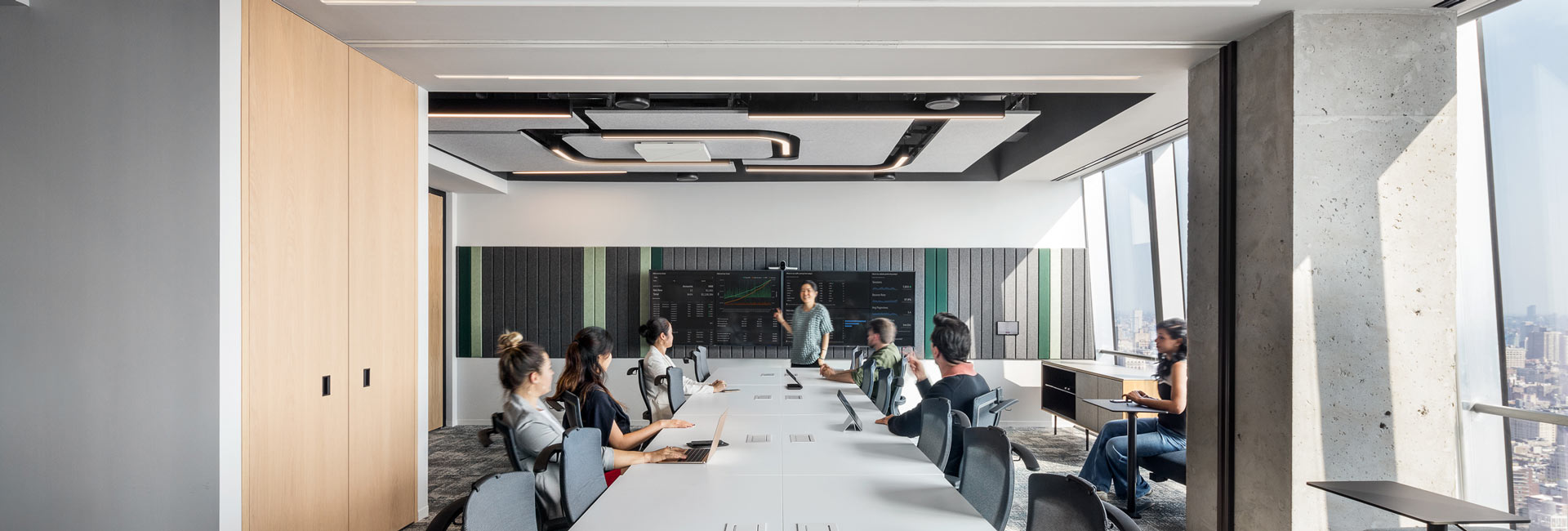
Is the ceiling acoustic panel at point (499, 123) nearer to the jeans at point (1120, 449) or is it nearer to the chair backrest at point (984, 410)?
the chair backrest at point (984, 410)

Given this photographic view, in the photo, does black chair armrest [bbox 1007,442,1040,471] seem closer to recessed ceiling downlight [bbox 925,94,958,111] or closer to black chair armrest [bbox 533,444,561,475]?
black chair armrest [bbox 533,444,561,475]

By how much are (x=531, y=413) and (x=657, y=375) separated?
2.03 meters

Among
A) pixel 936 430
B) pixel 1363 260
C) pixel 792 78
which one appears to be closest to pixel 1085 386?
pixel 1363 260

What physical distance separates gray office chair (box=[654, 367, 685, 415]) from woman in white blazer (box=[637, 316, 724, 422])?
30 mm

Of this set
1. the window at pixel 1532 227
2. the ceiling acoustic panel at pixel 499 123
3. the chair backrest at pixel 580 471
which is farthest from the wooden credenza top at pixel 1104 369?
the ceiling acoustic panel at pixel 499 123

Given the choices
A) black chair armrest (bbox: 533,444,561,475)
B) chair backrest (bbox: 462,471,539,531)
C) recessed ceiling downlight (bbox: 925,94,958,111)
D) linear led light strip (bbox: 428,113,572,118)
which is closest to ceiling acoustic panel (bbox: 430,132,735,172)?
linear led light strip (bbox: 428,113,572,118)

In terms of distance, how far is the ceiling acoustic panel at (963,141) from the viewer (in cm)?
564

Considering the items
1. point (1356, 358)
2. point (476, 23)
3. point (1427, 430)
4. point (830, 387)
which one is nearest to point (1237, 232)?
point (1356, 358)

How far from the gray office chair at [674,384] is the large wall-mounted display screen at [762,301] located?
2950 millimetres

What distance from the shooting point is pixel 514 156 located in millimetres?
6930

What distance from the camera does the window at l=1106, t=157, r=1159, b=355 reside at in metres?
7.12

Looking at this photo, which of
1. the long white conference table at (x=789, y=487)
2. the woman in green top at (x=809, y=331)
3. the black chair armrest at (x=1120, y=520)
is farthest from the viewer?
the woman in green top at (x=809, y=331)

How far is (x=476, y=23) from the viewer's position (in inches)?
135

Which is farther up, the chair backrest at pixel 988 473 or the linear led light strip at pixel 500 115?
the linear led light strip at pixel 500 115
